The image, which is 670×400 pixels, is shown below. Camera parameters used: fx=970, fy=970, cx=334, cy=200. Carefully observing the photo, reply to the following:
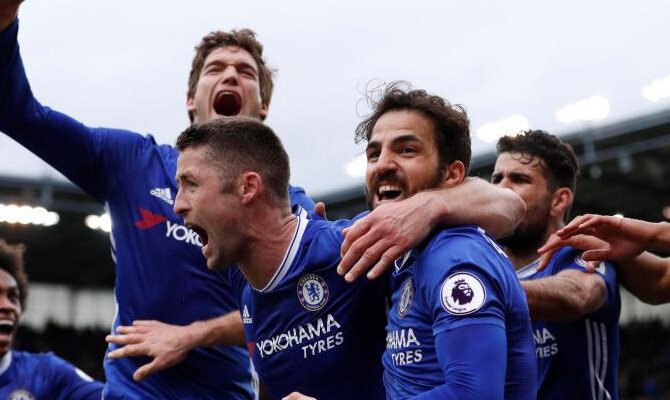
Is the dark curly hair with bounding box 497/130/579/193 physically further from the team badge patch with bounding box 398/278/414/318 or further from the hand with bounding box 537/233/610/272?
the team badge patch with bounding box 398/278/414/318

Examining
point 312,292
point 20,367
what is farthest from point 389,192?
point 20,367

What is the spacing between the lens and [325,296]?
139 inches

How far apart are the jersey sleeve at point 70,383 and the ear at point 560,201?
300 centimetres

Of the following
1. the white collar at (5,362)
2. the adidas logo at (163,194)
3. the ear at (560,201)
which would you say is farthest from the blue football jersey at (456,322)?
the white collar at (5,362)

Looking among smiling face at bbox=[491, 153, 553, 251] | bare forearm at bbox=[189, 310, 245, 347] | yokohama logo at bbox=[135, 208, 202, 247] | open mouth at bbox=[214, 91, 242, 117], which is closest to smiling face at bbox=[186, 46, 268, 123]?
open mouth at bbox=[214, 91, 242, 117]

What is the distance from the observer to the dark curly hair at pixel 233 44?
17.3 ft

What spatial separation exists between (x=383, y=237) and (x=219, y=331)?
1.38 meters

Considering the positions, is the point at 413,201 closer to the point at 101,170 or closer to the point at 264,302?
the point at 264,302

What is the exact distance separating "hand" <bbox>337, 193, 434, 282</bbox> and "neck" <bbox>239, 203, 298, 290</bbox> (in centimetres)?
40

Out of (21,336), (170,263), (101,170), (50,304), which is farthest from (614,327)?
(50,304)

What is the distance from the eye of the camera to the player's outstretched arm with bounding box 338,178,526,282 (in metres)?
3.20

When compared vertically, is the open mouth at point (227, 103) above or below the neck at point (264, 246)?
above

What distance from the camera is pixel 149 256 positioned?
4480 mm

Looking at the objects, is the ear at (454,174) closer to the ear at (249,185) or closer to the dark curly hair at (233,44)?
the ear at (249,185)
